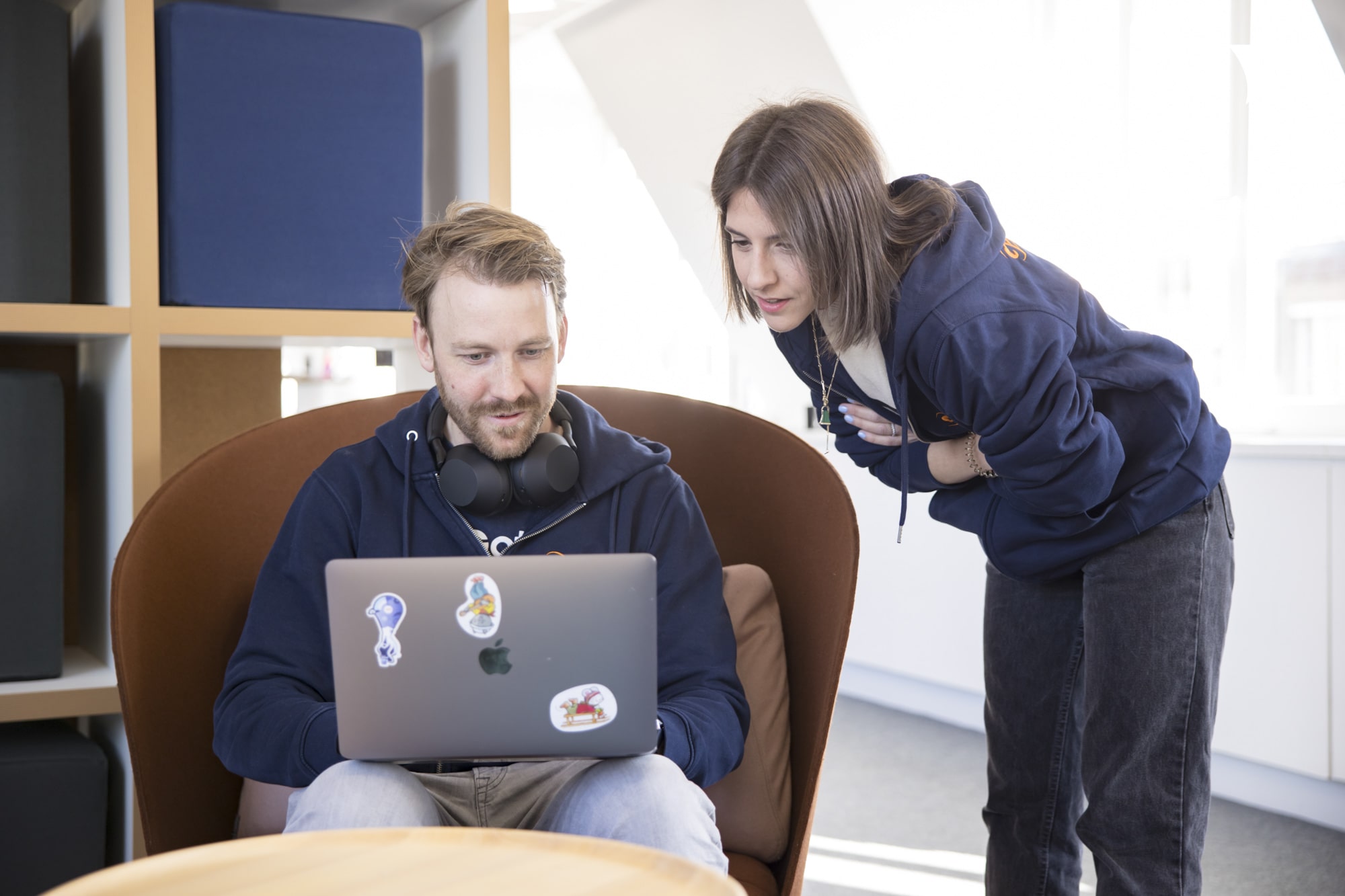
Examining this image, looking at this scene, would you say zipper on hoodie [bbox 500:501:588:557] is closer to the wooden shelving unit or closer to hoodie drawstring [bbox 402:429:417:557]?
hoodie drawstring [bbox 402:429:417:557]

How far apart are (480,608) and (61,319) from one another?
786 mm

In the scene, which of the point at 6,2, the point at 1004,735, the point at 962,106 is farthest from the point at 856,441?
the point at 962,106

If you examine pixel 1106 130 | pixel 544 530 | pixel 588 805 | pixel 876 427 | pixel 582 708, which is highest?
pixel 1106 130

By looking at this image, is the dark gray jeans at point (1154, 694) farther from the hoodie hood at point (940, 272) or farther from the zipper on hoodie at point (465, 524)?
the zipper on hoodie at point (465, 524)

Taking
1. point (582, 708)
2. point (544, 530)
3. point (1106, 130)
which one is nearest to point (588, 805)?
point (582, 708)

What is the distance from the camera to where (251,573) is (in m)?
1.49

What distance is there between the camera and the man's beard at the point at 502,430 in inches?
54.7

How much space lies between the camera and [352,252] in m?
1.59

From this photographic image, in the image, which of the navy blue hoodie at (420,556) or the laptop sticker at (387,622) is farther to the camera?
the navy blue hoodie at (420,556)

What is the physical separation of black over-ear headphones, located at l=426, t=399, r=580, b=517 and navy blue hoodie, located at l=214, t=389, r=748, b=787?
0.04 meters

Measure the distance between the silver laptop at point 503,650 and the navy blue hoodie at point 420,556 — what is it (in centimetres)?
20

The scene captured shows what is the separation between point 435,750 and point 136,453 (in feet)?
2.31

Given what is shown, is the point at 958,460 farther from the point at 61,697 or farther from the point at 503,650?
the point at 61,697

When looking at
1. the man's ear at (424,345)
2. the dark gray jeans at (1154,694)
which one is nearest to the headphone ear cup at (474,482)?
the man's ear at (424,345)
